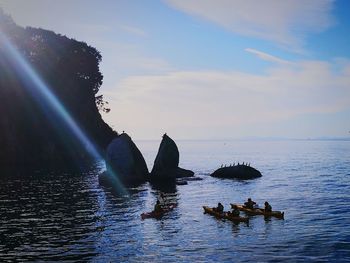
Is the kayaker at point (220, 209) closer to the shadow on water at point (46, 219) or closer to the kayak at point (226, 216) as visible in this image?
the kayak at point (226, 216)

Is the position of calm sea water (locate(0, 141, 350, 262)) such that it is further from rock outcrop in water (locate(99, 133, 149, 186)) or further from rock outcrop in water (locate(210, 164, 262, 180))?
rock outcrop in water (locate(210, 164, 262, 180))

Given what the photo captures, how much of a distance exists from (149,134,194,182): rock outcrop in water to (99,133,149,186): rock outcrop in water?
5929mm

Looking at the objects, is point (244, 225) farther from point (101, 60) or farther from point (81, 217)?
point (101, 60)

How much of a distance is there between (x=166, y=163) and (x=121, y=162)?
11893mm

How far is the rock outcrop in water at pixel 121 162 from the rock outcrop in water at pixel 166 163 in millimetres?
5929

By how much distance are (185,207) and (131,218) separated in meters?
9.28

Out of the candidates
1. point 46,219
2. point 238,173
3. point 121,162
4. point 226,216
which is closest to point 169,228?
point 226,216

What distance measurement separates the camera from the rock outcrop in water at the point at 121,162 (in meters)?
74.0

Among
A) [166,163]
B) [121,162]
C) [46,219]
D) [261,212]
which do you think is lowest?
[46,219]

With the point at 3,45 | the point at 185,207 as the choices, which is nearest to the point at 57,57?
the point at 3,45

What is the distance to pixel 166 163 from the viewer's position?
3250 inches

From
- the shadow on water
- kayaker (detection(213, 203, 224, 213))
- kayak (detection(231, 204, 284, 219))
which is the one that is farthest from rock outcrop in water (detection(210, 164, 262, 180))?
kayaker (detection(213, 203, 224, 213))

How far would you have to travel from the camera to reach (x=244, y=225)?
124 ft

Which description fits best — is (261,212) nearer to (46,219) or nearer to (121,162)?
(46,219)
